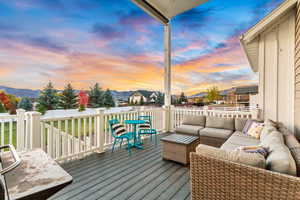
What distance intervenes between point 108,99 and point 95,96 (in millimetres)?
599

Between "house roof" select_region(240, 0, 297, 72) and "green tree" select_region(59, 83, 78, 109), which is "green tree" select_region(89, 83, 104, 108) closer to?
"green tree" select_region(59, 83, 78, 109)

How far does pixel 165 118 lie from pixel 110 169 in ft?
11.2

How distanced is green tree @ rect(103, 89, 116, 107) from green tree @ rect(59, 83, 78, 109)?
46.8 inches

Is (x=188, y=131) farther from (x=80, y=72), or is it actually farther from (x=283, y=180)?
(x=80, y=72)

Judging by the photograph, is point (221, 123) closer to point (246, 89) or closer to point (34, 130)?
point (246, 89)

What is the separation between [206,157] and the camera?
1544 mm

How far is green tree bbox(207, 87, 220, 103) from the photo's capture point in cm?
659

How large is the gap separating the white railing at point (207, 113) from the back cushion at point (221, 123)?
0.62 meters

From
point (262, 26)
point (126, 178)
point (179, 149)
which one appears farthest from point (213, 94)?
point (126, 178)

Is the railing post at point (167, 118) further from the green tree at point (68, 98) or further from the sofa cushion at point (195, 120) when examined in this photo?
the green tree at point (68, 98)

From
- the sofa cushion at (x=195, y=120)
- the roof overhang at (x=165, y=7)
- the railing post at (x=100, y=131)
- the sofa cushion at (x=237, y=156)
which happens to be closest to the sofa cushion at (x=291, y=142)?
the sofa cushion at (x=237, y=156)

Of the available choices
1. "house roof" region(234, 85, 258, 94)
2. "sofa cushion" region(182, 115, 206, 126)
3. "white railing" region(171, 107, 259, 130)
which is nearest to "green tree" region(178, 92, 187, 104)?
"white railing" region(171, 107, 259, 130)

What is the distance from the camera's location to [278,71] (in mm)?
3379

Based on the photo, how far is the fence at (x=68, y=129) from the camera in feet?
8.27
